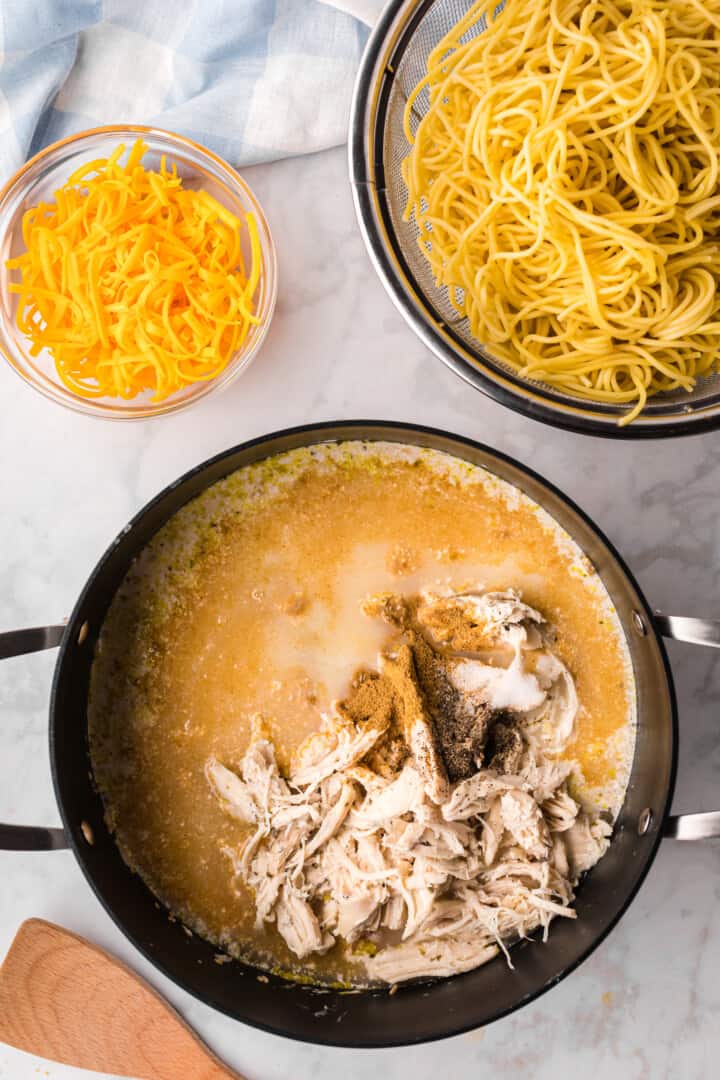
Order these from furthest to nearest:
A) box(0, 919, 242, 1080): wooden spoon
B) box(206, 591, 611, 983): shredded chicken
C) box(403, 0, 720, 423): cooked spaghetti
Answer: box(0, 919, 242, 1080): wooden spoon
box(206, 591, 611, 983): shredded chicken
box(403, 0, 720, 423): cooked spaghetti

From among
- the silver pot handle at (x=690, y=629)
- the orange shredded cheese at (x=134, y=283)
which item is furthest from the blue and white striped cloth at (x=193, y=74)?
the silver pot handle at (x=690, y=629)

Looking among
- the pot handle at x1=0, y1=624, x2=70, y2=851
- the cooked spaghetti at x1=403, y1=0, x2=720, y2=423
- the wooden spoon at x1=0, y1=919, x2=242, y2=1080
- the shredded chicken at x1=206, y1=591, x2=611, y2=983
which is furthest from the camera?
the wooden spoon at x1=0, y1=919, x2=242, y2=1080

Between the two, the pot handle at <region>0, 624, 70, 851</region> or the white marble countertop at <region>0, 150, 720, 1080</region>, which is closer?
the pot handle at <region>0, 624, 70, 851</region>

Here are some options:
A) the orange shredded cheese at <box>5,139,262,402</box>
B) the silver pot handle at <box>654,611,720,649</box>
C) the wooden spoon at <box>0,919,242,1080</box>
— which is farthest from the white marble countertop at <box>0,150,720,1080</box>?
the silver pot handle at <box>654,611,720,649</box>

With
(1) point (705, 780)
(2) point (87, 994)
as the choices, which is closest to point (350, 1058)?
(2) point (87, 994)

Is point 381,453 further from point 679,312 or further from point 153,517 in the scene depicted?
point 679,312

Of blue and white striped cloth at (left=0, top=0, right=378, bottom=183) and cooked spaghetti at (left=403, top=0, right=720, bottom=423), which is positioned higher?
blue and white striped cloth at (left=0, top=0, right=378, bottom=183)

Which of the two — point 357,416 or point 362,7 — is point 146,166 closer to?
point 362,7

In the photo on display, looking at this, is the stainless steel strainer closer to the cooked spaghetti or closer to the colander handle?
the cooked spaghetti
